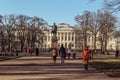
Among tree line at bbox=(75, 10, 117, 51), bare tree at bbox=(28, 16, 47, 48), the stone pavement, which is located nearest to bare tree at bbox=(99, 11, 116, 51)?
tree line at bbox=(75, 10, 117, 51)

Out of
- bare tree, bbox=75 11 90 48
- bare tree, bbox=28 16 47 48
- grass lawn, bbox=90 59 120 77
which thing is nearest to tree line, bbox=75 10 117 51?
bare tree, bbox=75 11 90 48

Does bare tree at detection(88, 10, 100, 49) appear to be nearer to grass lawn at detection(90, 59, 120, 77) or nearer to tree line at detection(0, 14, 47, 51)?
tree line at detection(0, 14, 47, 51)

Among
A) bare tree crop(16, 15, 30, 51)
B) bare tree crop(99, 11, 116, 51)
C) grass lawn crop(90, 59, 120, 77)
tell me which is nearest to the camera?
grass lawn crop(90, 59, 120, 77)

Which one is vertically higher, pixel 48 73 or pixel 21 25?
pixel 21 25

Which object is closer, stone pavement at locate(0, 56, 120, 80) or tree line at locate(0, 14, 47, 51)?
stone pavement at locate(0, 56, 120, 80)

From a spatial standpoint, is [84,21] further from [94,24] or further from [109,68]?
[109,68]

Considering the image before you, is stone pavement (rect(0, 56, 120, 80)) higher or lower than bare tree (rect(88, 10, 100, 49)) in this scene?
lower

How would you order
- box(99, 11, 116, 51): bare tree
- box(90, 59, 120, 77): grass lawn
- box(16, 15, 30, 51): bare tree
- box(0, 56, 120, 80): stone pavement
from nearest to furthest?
box(0, 56, 120, 80): stone pavement → box(90, 59, 120, 77): grass lawn → box(99, 11, 116, 51): bare tree → box(16, 15, 30, 51): bare tree

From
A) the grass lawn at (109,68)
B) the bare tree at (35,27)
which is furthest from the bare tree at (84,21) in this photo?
the grass lawn at (109,68)

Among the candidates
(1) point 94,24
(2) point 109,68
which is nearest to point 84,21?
(1) point 94,24

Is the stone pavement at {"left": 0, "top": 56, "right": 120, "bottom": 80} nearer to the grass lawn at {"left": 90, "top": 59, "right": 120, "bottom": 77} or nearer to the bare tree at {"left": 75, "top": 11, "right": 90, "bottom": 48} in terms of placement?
the grass lawn at {"left": 90, "top": 59, "right": 120, "bottom": 77}

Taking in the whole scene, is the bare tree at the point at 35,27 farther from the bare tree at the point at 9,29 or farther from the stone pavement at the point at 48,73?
the stone pavement at the point at 48,73

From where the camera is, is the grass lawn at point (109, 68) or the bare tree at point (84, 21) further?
the bare tree at point (84, 21)

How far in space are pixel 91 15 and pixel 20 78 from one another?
88.2 m
